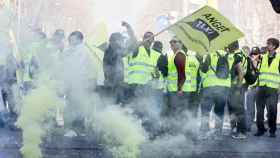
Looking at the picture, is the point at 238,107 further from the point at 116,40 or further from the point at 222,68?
the point at 116,40

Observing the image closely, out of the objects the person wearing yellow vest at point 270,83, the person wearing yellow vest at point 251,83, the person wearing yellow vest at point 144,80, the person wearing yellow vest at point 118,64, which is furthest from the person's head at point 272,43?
the person wearing yellow vest at point 118,64

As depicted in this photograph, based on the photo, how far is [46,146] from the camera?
1100cm

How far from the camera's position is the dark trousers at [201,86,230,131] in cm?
1304

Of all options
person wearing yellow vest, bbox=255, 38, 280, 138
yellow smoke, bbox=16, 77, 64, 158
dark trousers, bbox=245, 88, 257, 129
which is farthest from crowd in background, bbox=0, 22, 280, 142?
yellow smoke, bbox=16, 77, 64, 158

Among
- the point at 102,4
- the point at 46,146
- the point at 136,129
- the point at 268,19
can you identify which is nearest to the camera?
the point at 136,129

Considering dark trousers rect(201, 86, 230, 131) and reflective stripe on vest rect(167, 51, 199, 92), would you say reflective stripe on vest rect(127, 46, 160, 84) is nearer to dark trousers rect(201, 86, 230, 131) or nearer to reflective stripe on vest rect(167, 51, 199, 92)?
reflective stripe on vest rect(167, 51, 199, 92)

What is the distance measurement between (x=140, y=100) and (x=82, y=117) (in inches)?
38.5

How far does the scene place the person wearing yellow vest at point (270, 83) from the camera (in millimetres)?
13375

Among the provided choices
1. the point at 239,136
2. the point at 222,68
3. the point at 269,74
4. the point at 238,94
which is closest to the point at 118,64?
the point at 222,68

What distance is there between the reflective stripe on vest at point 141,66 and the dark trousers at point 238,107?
178cm

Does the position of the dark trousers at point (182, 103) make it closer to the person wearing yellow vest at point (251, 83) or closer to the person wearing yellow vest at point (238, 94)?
the person wearing yellow vest at point (238, 94)

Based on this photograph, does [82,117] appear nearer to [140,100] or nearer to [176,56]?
[140,100]

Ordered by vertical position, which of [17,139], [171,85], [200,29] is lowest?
[17,139]

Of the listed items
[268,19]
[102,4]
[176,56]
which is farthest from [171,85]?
[268,19]
